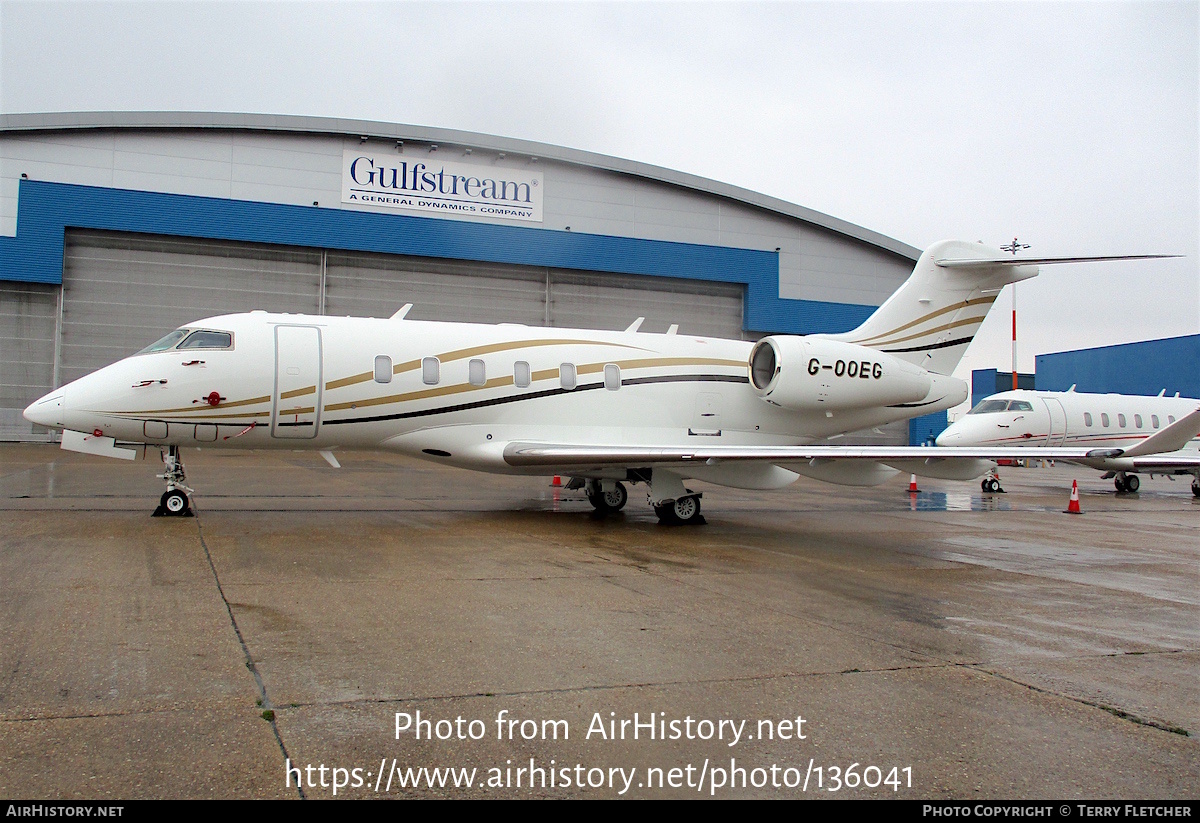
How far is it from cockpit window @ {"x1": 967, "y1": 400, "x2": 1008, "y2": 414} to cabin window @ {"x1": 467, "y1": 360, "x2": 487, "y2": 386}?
645 inches

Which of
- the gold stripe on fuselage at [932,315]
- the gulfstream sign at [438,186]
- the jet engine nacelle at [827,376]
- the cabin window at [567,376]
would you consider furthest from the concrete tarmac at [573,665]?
the gulfstream sign at [438,186]

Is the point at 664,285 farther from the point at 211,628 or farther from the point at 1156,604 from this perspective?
the point at 211,628

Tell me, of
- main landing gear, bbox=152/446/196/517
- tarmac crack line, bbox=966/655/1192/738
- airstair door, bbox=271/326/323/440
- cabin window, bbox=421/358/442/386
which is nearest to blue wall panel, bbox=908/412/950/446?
cabin window, bbox=421/358/442/386

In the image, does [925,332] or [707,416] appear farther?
[925,332]

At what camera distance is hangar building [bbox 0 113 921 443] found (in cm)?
2575

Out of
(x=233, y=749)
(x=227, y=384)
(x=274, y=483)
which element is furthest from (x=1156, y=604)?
(x=274, y=483)

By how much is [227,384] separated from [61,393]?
1.94 metres

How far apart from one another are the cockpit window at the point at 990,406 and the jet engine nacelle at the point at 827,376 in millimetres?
9881

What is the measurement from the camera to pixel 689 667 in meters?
4.56

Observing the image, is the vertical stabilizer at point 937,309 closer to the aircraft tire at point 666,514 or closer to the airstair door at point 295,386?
the aircraft tire at point 666,514

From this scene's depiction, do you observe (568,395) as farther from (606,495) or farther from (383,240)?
(383,240)

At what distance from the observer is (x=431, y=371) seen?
36.1ft

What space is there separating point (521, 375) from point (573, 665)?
7.43 meters

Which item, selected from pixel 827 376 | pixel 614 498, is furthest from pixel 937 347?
pixel 614 498
